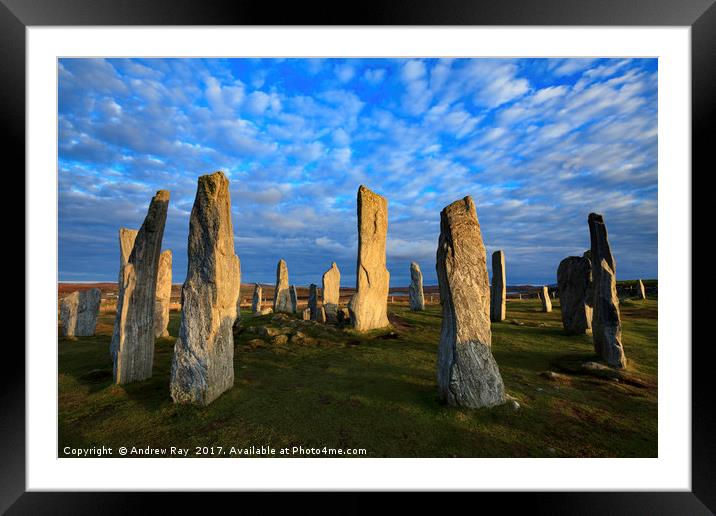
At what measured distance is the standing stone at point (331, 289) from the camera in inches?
531

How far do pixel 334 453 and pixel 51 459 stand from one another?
3.23 metres

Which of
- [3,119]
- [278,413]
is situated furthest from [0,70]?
[278,413]

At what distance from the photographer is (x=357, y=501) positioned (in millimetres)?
2854

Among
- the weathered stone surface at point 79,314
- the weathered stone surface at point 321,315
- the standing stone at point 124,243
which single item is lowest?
the weathered stone surface at point 321,315

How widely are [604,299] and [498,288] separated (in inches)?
266

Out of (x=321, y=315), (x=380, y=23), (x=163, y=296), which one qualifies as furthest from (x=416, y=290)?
(x=380, y=23)

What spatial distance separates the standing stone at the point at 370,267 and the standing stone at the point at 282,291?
806 centimetres

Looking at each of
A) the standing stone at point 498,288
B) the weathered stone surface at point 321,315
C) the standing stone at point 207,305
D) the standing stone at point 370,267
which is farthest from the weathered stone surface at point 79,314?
the standing stone at point 498,288

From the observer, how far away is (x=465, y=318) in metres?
4.29

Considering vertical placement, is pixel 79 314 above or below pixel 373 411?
above

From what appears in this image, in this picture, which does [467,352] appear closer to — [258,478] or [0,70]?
[258,478]

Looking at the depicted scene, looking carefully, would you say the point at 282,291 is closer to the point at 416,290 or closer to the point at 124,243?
the point at 416,290

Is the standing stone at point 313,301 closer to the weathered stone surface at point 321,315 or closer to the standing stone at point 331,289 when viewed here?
the weathered stone surface at point 321,315

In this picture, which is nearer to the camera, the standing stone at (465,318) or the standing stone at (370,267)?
the standing stone at (465,318)
